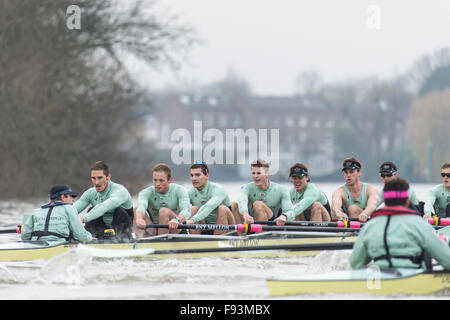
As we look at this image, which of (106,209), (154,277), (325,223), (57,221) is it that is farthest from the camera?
(325,223)

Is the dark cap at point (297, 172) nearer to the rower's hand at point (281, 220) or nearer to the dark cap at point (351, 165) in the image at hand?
the dark cap at point (351, 165)

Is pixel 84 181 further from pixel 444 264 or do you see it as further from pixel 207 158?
pixel 207 158

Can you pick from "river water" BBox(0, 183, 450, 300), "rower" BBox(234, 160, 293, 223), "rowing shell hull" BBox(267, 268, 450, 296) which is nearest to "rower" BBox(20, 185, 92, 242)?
"river water" BBox(0, 183, 450, 300)

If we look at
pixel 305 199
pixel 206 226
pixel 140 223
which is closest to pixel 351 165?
pixel 305 199

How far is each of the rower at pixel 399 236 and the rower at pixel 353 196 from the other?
14.1ft

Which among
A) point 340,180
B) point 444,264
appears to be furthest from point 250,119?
point 444,264

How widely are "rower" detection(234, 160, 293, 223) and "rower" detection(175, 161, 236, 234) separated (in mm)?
293

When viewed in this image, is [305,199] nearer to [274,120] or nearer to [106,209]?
[106,209]

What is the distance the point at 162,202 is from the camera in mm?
11141

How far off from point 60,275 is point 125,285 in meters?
0.79

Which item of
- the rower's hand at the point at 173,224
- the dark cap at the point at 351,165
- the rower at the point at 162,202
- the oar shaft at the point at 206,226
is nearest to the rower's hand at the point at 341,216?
the dark cap at the point at 351,165

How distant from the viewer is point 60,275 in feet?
29.2

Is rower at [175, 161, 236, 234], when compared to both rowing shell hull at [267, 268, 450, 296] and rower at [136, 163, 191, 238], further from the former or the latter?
rowing shell hull at [267, 268, 450, 296]

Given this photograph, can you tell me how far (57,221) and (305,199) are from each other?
401cm
